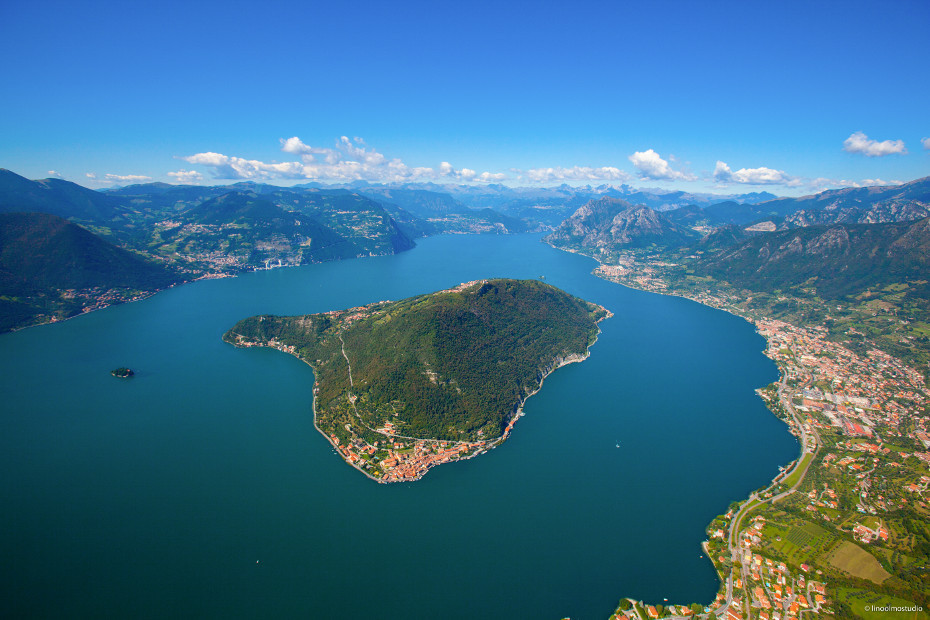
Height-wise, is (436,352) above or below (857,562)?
above

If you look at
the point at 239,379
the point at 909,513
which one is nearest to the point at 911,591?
the point at 909,513

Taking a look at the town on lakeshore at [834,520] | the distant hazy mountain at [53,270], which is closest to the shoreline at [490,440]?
the town on lakeshore at [834,520]

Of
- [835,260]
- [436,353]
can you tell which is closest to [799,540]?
[436,353]

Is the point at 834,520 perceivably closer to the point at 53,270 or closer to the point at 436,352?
the point at 436,352

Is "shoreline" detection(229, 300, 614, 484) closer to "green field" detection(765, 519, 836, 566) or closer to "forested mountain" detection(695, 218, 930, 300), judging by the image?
"green field" detection(765, 519, 836, 566)

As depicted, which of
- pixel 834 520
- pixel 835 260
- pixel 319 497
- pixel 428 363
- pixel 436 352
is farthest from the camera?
pixel 835 260

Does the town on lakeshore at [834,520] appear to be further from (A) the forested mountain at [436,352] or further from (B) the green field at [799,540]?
(A) the forested mountain at [436,352]
